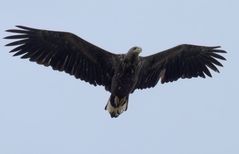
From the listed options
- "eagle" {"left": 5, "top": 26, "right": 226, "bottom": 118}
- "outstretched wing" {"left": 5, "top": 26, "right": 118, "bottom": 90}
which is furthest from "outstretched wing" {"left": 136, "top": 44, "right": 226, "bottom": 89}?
"outstretched wing" {"left": 5, "top": 26, "right": 118, "bottom": 90}

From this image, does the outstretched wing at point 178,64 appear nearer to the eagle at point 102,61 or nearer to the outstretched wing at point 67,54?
the eagle at point 102,61

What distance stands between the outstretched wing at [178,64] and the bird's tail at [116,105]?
864 millimetres

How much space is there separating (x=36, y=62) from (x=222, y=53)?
5.65 m

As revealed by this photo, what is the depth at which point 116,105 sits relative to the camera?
28938 millimetres

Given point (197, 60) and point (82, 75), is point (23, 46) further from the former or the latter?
point (197, 60)

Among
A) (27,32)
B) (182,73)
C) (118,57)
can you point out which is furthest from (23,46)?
(182,73)

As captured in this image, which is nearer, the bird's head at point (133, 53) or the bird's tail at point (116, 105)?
the bird's head at point (133, 53)

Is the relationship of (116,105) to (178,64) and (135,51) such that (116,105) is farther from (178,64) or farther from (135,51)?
(178,64)

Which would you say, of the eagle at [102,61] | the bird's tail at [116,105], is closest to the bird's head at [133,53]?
the eagle at [102,61]

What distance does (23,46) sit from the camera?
95.0 feet

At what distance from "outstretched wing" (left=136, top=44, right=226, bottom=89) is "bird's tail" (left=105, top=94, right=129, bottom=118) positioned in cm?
86

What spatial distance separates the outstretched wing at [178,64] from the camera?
29594 millimetres

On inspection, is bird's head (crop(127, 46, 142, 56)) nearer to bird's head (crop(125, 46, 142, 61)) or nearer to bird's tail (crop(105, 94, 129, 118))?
bird's head (crop(125, 46, 142, 61))

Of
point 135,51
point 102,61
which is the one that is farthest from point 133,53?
point 102,61
